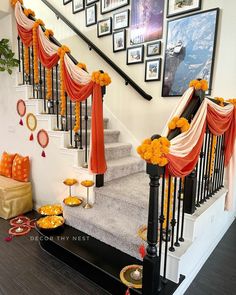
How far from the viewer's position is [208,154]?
2277 mm

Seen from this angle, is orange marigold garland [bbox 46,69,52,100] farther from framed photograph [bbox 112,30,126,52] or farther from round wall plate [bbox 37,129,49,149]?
framed photograph [bbox 112,30,126,52]

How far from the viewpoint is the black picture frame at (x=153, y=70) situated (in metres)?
3.11

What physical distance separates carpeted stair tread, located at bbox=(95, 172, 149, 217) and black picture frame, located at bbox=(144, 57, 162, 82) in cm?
149

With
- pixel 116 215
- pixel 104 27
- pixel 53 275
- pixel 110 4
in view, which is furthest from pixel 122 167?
pixel 110 4

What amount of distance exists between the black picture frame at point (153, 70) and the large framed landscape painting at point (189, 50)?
0.37 ft

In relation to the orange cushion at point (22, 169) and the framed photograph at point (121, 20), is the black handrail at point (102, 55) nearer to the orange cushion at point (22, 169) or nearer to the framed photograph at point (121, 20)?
the framed photograph at point (121, 20)

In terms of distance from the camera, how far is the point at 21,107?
3.26m

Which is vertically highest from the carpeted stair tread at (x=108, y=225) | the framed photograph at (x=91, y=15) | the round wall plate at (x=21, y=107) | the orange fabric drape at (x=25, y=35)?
the framed photograph at (x=91, y=15)

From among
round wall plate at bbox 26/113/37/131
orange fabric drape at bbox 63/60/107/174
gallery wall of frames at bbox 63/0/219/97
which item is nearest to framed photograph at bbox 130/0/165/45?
gallery wall of frames at bbox 63/0/219/97

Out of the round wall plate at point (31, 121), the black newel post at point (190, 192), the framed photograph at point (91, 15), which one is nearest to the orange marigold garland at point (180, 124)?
the black newel post at point (190, 192)

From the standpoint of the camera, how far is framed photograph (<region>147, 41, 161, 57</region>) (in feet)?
10.1

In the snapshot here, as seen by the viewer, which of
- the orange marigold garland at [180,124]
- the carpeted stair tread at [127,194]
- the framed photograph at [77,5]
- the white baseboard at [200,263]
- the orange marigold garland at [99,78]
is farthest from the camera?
the framed photograph at [77,5]

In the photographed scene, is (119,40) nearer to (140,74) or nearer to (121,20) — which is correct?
(121,20)

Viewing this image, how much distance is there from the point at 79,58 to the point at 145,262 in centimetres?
387
